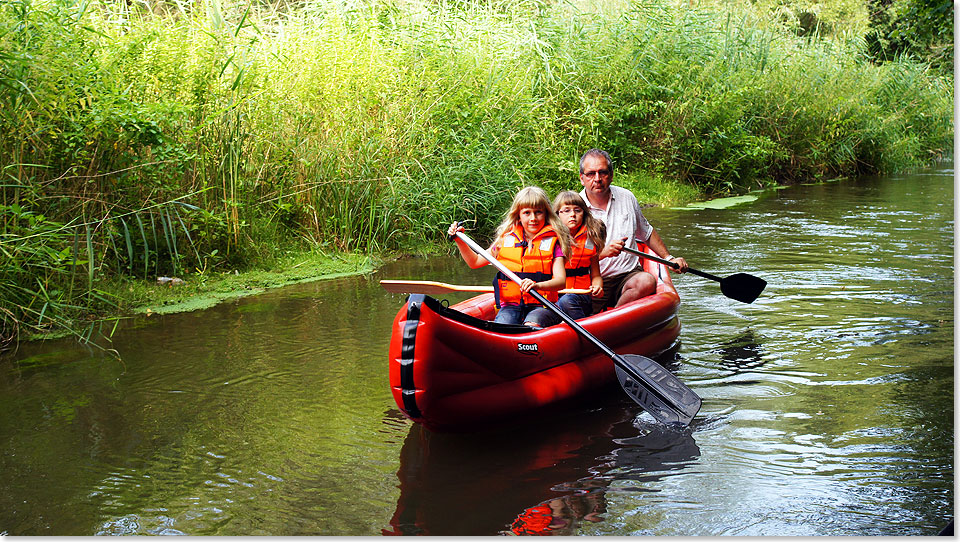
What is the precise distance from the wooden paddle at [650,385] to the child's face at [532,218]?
0.28 m

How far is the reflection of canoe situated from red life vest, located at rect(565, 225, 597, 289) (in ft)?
0.80

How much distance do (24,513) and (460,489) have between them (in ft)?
5.11

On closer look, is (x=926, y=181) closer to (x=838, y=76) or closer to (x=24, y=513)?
(x=838, y=76)

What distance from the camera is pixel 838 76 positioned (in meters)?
15.5

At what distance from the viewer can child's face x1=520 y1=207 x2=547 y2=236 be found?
15.4ft

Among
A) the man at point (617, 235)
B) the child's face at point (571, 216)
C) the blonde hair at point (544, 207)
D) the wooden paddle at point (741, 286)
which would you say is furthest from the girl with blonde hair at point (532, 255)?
the wooden paddle at point (741, 286)

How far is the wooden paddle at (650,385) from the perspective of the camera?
4125 mm

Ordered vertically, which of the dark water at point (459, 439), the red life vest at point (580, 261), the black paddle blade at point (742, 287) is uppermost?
the red life vest at point (580, 261)

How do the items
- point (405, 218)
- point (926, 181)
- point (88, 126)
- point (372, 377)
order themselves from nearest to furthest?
point (372, 377) < point (88, 126) < point (405, 218) < point (926, 181)

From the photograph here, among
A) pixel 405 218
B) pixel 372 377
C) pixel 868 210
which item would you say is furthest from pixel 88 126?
pixel 868 210

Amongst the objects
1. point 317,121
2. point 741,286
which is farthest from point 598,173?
point 317,121

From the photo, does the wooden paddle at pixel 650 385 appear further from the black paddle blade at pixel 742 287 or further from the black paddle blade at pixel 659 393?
the black paddle blade at pixel 742 287

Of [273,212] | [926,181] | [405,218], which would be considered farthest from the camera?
[926,181]

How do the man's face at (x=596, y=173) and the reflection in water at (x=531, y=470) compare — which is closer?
the reflection in water at (x=531, y=470)
